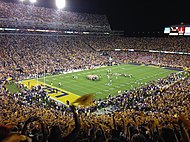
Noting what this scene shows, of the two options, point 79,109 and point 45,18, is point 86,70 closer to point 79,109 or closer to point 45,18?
point 79,109

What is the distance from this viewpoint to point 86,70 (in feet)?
131

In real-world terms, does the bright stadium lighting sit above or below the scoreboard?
above

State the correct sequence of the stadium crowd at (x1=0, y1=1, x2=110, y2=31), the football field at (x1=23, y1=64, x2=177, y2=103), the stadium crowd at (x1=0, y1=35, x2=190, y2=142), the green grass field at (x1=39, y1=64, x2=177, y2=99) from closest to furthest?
the stadium crowd at (x1=0, y1=35, x2=190, y2=142)
the football field at (x1=23, y1=64, x2=177, y2=103)
the green grass field at (x1=39, y1=64, x2=177, y2=99)
the stadium crowd at (x1=0, y1=1, x2=110, y2=31)

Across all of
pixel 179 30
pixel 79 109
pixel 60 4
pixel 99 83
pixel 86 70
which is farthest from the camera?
pixel 60 4

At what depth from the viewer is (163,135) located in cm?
384

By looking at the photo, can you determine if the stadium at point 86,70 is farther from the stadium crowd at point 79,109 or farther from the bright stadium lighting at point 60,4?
the bright stadium lighting at point 60,4

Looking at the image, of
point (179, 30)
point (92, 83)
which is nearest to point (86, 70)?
point (92, 83)

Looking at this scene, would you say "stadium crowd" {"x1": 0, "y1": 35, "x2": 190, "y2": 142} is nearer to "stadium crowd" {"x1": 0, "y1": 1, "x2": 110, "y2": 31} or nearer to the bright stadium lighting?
"stadium crowd" {"x1": 0, "y1": 1, "x2": 110, "y2": 31}

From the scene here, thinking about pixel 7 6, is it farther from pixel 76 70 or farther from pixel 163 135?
pixel 163 135

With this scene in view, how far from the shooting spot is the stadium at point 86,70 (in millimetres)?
13625

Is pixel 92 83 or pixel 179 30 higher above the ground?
pixel 179 30

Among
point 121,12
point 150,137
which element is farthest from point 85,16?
point 150,137

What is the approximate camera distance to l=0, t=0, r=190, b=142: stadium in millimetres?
13625

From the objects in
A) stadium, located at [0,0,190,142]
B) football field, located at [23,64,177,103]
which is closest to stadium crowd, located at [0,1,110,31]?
stadium, located at [0,0,190,142]
